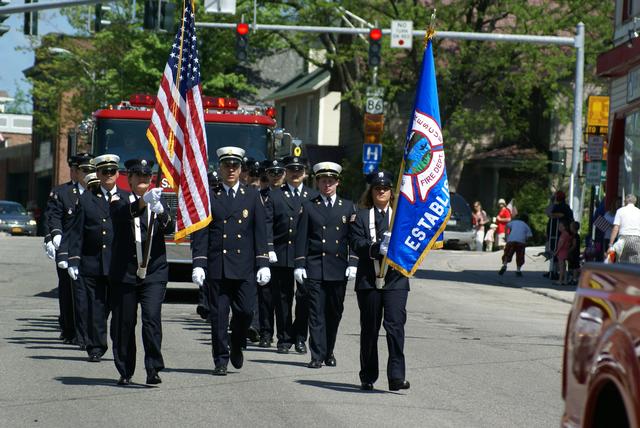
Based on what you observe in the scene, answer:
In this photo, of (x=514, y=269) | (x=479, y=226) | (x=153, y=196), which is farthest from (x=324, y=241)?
(x=479, y=226)

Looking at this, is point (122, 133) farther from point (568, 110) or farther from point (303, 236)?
point (568, 110)

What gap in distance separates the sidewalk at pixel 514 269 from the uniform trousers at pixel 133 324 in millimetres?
13583

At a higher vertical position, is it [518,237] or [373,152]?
[373,152]

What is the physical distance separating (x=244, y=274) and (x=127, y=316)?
134 cm

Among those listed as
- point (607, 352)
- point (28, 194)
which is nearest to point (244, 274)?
point (607, 352)

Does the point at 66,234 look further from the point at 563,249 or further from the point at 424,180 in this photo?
the point at 563,249

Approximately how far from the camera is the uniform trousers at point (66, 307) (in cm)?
1455

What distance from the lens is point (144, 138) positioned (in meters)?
20.6

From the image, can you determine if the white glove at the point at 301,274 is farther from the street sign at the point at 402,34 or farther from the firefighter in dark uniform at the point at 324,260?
the street sign at the point at 402,34

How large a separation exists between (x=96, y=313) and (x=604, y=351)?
815 cm

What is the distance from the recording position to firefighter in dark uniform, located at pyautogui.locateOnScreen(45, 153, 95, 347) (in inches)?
558

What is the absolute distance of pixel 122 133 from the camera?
20.6 m

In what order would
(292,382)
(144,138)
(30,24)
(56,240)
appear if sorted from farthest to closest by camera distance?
(30,24), (144,138), (56,240), (292,382)

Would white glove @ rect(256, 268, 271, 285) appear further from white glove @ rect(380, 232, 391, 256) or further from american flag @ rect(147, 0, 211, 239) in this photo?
white glove @ rect(380, 232, 391, 256)
